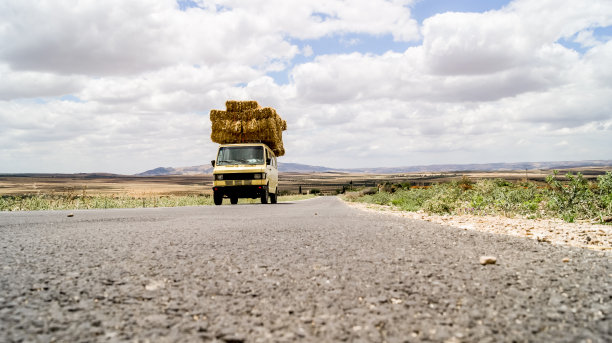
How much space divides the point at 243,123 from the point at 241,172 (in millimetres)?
2979

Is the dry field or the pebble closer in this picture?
the pebble

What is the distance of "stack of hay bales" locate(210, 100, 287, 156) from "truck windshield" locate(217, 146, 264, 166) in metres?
1.58

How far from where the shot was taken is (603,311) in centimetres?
187

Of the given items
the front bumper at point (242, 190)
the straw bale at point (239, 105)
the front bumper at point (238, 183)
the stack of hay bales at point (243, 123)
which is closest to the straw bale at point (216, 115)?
the stack of hay bales at point (243, 123)

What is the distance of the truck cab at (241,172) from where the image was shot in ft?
47.6

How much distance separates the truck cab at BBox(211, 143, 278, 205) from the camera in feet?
47.6

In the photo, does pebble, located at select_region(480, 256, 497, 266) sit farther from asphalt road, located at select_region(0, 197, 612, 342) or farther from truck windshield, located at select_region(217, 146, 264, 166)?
truck windshield, located at select_region(217, 146, 264, 166)

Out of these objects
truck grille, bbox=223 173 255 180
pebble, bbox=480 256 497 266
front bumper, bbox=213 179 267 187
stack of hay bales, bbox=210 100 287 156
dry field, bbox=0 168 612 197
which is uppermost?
stack of hay bales, bbox=210 100 287 156

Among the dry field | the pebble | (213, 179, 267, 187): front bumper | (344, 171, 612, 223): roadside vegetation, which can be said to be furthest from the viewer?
the dry field

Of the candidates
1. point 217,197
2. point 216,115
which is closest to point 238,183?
point 217,197

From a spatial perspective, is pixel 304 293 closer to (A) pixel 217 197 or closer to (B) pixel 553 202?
(B) pixel 553 202

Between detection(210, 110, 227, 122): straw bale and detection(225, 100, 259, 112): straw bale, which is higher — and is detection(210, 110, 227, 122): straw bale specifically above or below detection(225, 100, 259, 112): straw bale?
below

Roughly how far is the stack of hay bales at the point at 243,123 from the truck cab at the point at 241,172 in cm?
160

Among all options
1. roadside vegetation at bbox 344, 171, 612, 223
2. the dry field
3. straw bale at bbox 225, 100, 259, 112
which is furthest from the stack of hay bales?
roadside vegetation at bbox 344, 171, 612, 223
